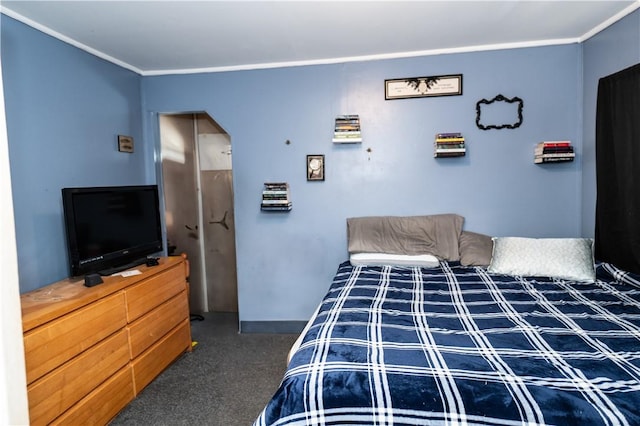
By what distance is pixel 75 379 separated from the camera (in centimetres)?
180

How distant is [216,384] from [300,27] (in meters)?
2.55

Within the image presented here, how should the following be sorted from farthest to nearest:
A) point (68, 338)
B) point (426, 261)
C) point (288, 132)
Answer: point (288, 132) < point (426, 261) < point (68, 338)

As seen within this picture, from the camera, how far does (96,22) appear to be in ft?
7.51

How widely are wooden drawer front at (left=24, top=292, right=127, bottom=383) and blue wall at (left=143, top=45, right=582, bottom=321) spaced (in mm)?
1358

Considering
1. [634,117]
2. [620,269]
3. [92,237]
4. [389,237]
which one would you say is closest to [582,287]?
[620,269]

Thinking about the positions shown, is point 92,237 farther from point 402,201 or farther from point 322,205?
point 402,201

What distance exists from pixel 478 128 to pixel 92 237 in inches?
119

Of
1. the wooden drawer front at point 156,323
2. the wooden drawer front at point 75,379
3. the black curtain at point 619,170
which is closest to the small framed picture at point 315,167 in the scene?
A: the wooden drawer front at point 156,323

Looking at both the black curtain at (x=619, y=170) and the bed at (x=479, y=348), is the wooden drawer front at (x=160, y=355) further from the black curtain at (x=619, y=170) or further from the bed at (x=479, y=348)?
the black curtain at (x=619, y=170)

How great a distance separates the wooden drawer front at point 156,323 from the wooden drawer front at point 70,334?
0.48 ft

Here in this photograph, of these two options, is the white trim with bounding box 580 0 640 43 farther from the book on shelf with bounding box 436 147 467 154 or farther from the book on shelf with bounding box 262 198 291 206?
the book on shelf with bounding box 262 198 291 206

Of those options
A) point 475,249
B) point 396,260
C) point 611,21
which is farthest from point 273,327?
point 611,21

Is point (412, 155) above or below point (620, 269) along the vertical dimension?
above

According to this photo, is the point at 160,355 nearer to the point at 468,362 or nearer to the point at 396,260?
the point at 396,260
